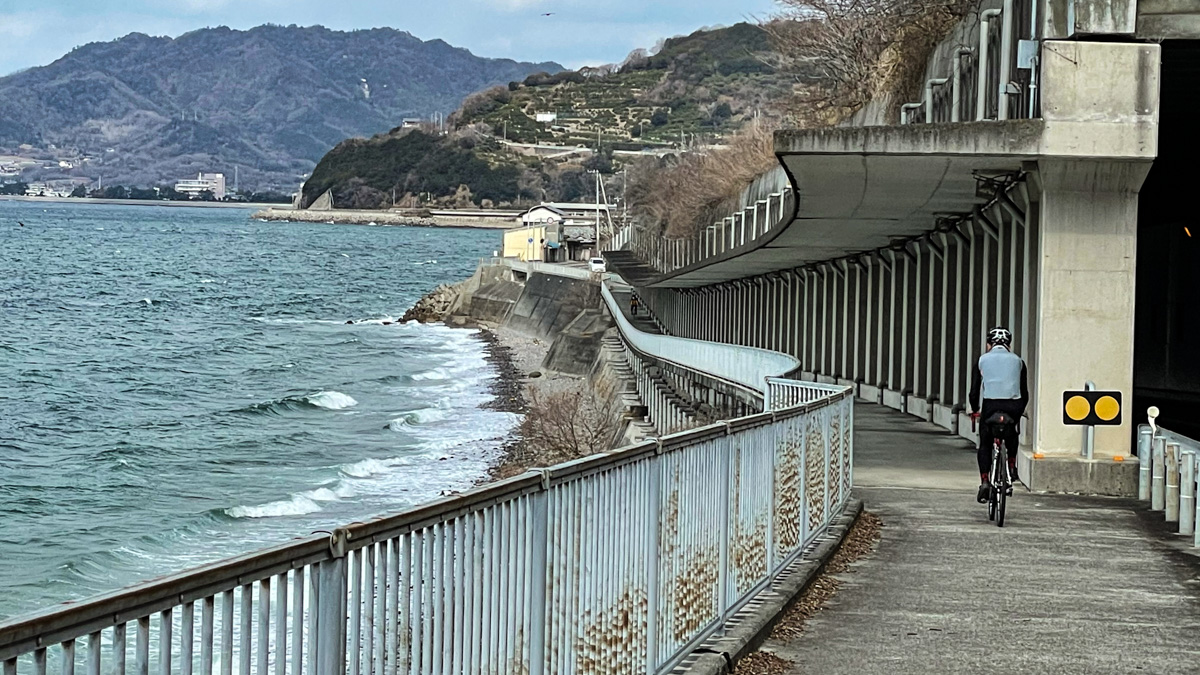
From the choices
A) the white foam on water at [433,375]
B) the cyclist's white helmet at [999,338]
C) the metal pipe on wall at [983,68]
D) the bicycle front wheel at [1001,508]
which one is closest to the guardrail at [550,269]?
the white foam on water at [433,375]

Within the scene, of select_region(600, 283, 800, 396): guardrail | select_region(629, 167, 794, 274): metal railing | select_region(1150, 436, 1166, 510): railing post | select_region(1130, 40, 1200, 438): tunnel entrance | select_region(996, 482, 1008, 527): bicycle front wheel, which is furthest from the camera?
select_region(629, 167, 794, 274): metal railing

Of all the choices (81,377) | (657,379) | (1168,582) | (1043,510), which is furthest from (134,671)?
(81,377)

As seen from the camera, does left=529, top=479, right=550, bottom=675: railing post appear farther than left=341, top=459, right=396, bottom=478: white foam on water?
No

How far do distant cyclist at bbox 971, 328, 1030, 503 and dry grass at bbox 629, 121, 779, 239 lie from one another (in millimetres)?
38895

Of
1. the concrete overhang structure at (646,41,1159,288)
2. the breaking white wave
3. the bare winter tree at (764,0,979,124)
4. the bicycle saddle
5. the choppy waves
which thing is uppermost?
the bare winter tree at (764,0,979,124)

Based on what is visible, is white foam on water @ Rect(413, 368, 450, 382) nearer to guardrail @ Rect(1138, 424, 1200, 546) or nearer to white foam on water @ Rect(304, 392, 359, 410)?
white foam on water @ Rect(304, 392, 359, 410)

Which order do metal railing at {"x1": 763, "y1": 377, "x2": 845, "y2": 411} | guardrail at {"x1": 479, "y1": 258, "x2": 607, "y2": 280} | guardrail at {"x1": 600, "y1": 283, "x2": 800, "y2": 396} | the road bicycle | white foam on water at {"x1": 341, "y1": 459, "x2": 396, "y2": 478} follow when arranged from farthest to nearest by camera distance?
guardrail at {"x1": 479, "y1": 258, "x2": 607, "y2": 280}, white foam on water at {"x1": 341, "y1": 459, "x2": 396, "y2": 478}, guardrail at {"x1": 600, "y1": 283, "x2": 800, "y2": 396}, metal railing at {"x1": 763, "y1": 377, "x2": 845, "y2": 411}, the road bicycle

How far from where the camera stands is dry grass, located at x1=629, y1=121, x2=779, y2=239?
70.9 meters

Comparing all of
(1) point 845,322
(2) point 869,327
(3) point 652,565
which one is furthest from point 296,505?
(3) point 652,565

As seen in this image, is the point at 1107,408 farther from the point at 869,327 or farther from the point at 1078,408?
the point at 869,327

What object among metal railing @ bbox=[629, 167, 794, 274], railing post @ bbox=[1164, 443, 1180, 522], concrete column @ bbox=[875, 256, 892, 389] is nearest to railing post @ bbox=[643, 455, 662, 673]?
railing post @ bbox=[1164, 443, 1180, 522]

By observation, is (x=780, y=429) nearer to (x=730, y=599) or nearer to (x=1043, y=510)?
(x=730, y=599)

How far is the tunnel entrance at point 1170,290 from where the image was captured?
1247 inches

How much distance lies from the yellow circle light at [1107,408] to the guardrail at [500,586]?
7616 millimetres
